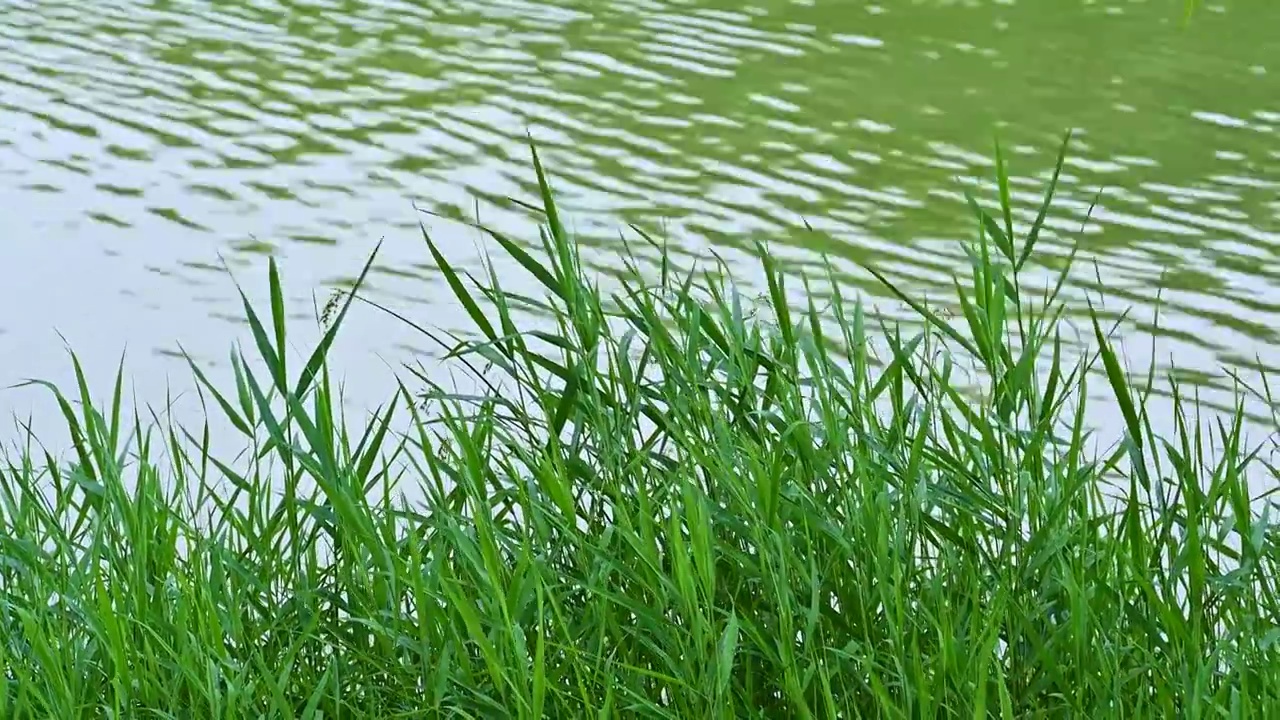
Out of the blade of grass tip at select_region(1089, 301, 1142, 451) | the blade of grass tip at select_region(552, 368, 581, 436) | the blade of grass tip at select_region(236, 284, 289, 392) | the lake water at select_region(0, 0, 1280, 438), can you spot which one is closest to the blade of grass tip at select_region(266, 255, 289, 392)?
the blade of grass tip at select_region(236, 284, 289, 392)

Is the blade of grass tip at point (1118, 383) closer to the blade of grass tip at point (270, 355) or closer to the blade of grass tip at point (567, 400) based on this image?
the blade of grass tip at point (567, 400)

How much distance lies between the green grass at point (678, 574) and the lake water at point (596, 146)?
1.81 meters

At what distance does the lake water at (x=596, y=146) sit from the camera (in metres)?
4.08

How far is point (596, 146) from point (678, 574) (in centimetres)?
382

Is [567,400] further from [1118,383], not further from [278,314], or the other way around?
[1118,383]

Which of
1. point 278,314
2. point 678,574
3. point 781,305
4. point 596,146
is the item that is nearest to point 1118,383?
point 781,305

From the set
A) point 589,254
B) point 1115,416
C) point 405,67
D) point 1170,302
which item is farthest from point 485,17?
point 1115,416

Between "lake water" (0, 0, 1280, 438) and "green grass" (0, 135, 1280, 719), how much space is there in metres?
1.81

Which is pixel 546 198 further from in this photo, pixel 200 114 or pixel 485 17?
pixel 485 17

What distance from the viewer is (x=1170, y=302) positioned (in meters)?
4.00

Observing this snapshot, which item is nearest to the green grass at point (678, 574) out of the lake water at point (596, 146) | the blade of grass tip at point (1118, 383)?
the blade of grass tip at point (1118, 383)

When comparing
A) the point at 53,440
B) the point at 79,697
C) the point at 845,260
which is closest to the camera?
the point at 79,697

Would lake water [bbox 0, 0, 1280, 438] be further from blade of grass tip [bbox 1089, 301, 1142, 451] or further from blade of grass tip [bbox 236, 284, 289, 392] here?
blade of grass tip [bbox 1089, 301, 1142, 451]

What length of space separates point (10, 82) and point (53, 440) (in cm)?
297
